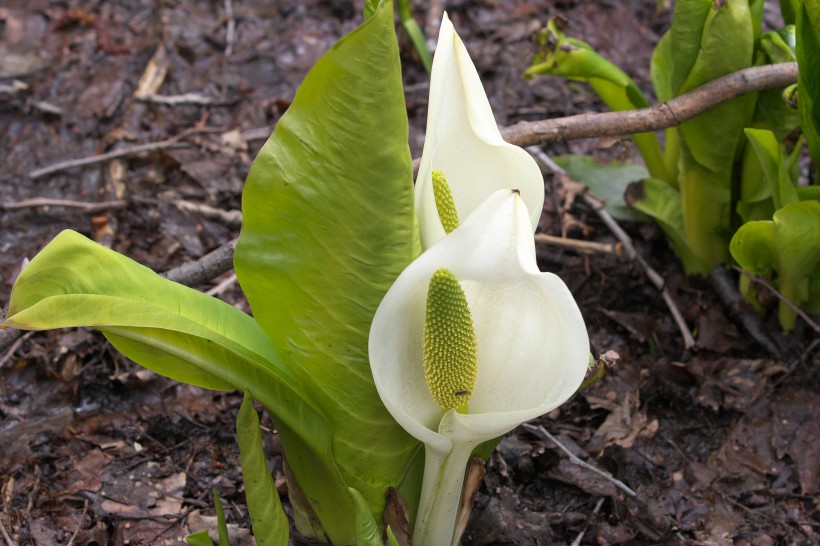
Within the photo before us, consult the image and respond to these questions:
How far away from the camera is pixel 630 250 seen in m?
2.68

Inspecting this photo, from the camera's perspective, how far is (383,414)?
1.48 m

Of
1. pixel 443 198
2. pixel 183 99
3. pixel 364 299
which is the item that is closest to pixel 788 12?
pixel 443 198

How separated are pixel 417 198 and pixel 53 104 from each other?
220 centimetres

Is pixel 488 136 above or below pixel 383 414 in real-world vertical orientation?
above

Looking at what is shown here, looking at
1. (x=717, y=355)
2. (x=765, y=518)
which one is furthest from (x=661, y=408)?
(x=765, y=518)

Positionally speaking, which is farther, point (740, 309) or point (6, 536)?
point (740, 309)

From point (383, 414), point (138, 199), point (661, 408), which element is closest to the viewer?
point (383, 414)

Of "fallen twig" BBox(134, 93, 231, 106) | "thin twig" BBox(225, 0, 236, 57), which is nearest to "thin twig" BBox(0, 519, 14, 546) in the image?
"fallen twig" BBox(134, 93, 231, 106)

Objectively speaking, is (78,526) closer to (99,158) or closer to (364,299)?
(364,299)

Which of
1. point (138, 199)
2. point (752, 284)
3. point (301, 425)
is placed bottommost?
point (752, 284)

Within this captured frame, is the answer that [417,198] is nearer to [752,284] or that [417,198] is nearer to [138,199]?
[752,284]

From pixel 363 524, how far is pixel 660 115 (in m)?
1.36

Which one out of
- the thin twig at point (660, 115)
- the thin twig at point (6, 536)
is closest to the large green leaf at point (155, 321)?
the thin twig at point (6, 536)

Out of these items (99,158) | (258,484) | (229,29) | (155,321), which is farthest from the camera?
(229,29)
